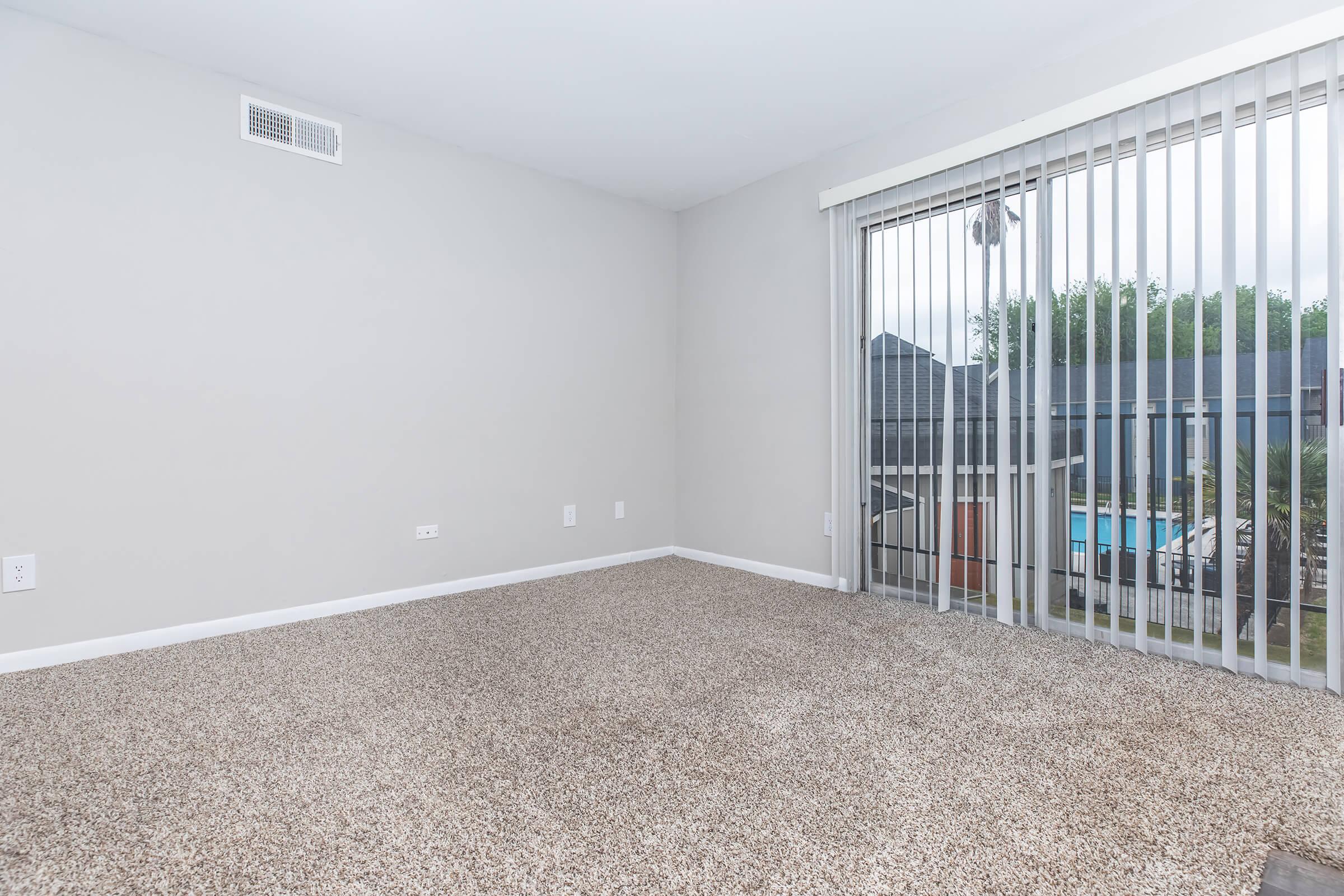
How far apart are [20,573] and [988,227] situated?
3745mm

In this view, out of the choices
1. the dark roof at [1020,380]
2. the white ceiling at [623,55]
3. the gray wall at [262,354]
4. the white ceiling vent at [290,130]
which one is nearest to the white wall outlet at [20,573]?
the gray wall at [262,354]

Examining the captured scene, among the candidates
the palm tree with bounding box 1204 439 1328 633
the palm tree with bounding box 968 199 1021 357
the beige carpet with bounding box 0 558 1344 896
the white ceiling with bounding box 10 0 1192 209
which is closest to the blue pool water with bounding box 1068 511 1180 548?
the palm tree with bounding box 1204 439 1328 633

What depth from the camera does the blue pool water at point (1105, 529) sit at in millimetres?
2229

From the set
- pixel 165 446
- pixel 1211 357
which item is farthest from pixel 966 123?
pixel 165 446

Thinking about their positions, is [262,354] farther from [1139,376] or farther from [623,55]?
[1139,376]

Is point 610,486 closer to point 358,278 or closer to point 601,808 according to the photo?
point 358,278

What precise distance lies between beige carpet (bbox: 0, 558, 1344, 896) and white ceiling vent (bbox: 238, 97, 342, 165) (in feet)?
6.56

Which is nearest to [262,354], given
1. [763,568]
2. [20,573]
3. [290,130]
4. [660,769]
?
[290,130]

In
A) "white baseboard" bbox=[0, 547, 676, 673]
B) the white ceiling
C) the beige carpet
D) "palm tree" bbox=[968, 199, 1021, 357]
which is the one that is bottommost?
the beige carpet

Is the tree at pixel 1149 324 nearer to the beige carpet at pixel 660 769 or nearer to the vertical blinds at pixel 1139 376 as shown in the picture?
the vertical blinds at pixel 1139 376

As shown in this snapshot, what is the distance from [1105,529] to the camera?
2354 millimetres

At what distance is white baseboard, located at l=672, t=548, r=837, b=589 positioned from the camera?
3.36 m

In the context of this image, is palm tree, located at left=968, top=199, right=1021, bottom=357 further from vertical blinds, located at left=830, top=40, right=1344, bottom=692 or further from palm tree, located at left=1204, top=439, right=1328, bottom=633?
palm tree, located at left=1204, top=439, right=1328, bottom=633

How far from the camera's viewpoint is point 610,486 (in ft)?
12.7
